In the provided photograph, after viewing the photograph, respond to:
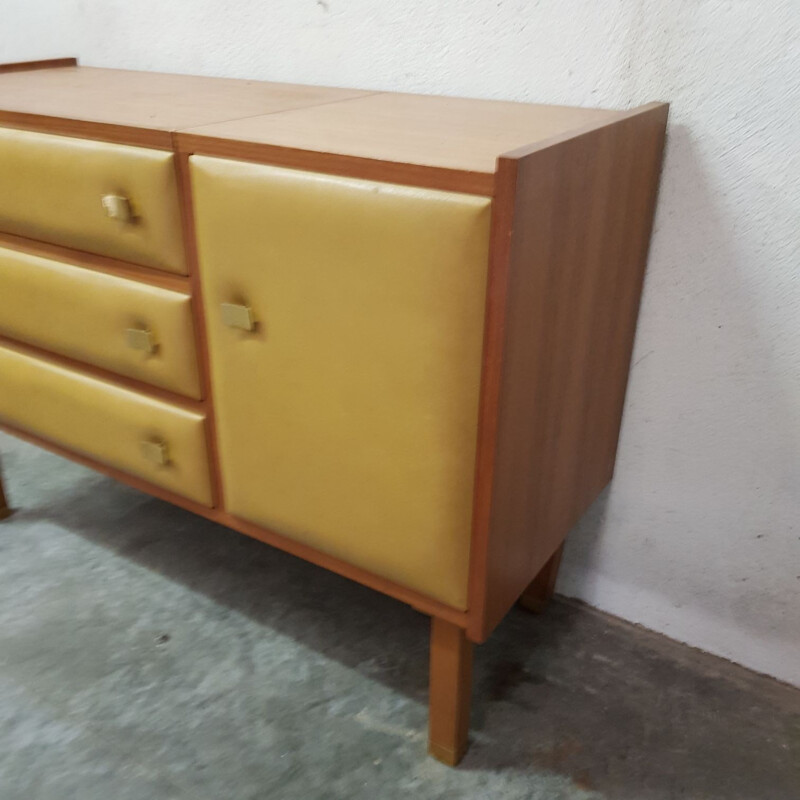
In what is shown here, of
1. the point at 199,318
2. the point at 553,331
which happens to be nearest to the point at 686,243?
the point at 553,331

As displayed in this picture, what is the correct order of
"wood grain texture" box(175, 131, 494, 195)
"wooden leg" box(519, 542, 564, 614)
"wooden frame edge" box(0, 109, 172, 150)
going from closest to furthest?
"wood grain texture" box(175, 131, 494, 195), "wooden frame edge" box(0, 109, 172, 150), "wooden leg" box(519, 542, 564, 614)

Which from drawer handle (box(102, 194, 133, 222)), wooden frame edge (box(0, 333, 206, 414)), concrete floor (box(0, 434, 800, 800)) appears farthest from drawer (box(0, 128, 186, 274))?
concrete floor (box(0, 434, 800, 800))

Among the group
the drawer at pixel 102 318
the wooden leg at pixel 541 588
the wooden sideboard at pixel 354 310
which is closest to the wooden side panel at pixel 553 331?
the wooden sideboard at pixel 354 310

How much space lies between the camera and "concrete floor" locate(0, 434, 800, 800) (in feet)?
2.86

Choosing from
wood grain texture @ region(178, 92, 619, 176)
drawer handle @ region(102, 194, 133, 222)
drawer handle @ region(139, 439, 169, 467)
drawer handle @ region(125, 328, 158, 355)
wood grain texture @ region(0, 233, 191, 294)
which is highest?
wood grain texture @ region(178, 92, 619, 176)

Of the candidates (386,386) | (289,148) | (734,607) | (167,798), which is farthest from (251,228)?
(734,607)

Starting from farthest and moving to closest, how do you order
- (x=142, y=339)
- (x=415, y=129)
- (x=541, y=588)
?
1. (x=541, y=588)
2. (x=142, y=339)
3. (x=415, y=129)

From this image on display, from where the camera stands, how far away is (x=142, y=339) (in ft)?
2.90

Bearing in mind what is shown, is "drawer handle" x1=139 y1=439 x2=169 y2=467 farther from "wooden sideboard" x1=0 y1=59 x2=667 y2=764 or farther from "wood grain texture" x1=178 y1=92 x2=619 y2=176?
"wood grain texture" x1=178 y1=92 x2=619 y2=176

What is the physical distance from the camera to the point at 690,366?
0.95 meters

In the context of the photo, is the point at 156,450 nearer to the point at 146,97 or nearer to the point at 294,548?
the point at 294,548

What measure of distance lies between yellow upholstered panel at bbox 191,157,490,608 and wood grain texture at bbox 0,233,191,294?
58mm

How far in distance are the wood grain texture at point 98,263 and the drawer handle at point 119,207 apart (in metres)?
0.06

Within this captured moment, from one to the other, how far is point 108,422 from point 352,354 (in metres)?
0.42
